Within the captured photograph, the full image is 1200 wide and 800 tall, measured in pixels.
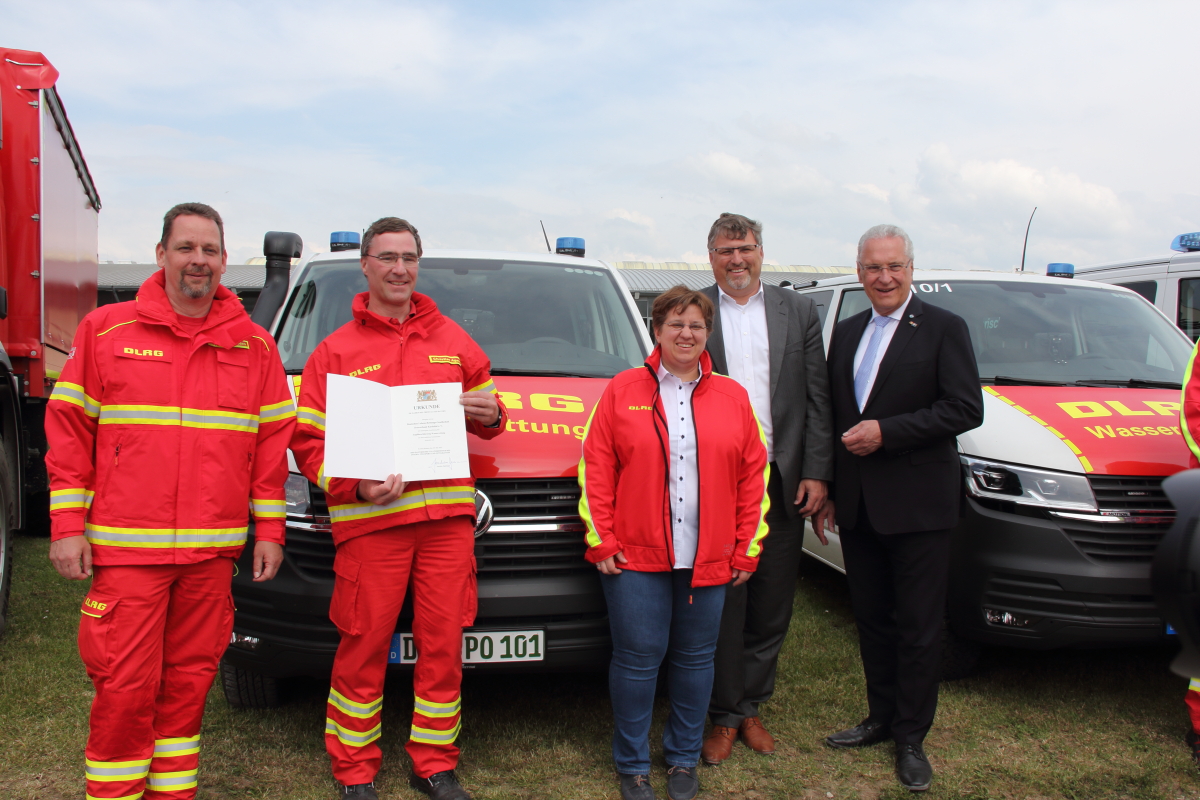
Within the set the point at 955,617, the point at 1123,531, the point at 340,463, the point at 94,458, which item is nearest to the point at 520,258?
the point at 340,463

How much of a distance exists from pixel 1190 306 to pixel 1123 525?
4510 millimetres

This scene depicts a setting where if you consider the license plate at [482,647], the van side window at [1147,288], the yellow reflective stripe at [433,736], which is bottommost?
the yellow reflective stripe at [433,736]

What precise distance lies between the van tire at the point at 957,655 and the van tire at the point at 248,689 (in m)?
2.85

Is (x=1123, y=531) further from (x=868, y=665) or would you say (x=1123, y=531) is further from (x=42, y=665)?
(x=42, y=665)

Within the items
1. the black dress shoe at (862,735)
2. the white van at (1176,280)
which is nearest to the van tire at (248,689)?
the black dress shoe at (862,735)

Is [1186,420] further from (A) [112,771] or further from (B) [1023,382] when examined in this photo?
(A) [112,771]

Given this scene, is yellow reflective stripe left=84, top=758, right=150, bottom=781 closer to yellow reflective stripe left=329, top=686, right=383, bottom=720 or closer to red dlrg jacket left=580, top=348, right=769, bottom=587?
yellow reflective stripe left=329, top=686, right=383, bottom=720

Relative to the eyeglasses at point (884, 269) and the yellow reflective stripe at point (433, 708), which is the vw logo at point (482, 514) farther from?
the eyeglasses at point (884, 269)

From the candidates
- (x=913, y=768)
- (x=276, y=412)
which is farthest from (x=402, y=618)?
(x=913, y=768)

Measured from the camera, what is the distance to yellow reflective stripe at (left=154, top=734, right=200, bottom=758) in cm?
262

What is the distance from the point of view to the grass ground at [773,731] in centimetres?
304

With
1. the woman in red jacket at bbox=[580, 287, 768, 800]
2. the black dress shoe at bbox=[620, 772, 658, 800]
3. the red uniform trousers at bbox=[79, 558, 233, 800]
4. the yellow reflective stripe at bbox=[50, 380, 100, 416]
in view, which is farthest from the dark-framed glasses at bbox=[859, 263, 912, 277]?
the yellow reflective stripe at bbox=[50, 380, 100, 416]

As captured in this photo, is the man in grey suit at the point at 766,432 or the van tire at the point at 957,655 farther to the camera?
the van tire at the point at 957,655

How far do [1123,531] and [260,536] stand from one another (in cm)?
314
